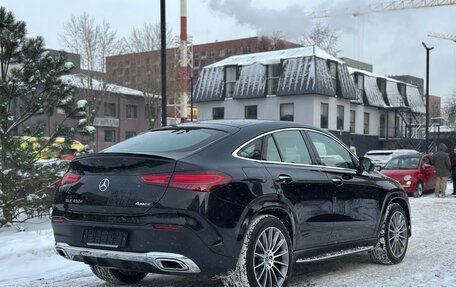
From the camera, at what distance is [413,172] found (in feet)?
59.3

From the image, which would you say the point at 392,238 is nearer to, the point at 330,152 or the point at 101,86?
the point at 330,152

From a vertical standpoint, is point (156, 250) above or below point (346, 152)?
below

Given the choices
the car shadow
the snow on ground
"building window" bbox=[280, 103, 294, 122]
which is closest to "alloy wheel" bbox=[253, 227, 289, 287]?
the car shadow

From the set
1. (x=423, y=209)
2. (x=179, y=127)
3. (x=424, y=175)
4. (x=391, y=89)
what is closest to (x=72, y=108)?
(x=179, y=127)

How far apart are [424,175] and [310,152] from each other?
1392 centimetres

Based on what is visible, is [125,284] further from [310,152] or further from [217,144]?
[310,152]

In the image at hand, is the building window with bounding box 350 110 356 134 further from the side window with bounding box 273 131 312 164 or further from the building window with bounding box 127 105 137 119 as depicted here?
the side window with bounding box 273 131 312 164

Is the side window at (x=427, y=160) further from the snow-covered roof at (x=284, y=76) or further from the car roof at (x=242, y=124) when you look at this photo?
the snow-covered roof at (x=284, y=76)

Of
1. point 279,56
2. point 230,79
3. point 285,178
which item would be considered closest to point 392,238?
point 285,178

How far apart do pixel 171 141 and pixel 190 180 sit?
0.84 m

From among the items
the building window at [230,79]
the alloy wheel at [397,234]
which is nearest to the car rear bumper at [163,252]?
Answer: the alloy wheel at [397,234]

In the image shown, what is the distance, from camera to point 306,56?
38.3 meters

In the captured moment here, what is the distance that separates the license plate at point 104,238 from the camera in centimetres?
466

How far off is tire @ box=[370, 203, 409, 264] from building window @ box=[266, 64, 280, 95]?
1294 inches
